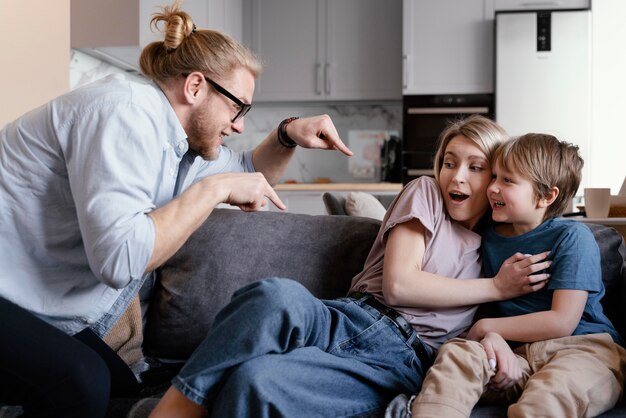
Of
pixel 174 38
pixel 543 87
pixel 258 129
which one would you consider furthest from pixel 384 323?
pixel 258 129

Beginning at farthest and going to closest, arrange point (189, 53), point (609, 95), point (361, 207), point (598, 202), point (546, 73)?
point (609, 95)
point (546, 73)
point (361, 207)
point (598, 202)
point (189, 53)

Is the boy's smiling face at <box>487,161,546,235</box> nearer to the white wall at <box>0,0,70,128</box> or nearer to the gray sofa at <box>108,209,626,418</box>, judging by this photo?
the gray sofa at <box>108,209,626,418</box>

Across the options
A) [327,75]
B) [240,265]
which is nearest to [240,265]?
[240,265]

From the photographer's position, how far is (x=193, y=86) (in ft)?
5.48

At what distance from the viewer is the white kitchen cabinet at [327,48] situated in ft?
17.5

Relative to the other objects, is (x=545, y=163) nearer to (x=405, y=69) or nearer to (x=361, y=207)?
(x=361, y=207)

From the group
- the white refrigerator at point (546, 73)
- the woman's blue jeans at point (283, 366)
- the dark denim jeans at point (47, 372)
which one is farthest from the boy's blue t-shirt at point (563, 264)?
the white refrigerator at point (546, 73)

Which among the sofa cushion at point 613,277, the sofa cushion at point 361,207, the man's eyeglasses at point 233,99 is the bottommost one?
the sofa cushion at point 613,277

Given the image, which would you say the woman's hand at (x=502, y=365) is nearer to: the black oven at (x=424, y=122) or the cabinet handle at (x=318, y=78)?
the black oven at (x=424, y=122)

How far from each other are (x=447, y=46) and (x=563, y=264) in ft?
12.2

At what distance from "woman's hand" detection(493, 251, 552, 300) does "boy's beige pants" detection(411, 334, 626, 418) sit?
12 cm

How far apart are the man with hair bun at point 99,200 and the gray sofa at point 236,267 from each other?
0.23m

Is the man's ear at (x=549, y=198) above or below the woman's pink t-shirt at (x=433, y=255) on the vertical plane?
above

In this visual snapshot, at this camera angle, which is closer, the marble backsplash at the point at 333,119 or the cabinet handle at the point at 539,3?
the cabinet handle at the point at 539,3
